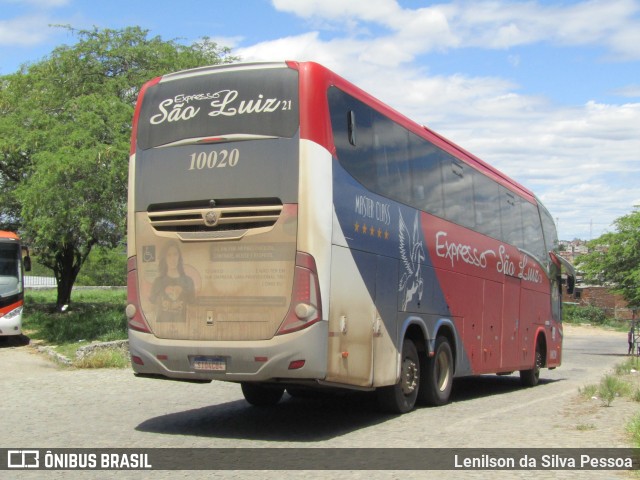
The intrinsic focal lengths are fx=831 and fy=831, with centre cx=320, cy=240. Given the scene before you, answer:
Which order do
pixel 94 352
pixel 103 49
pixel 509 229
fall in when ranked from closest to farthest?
pixel 509 229, pixel 94 352, pixel 103 49

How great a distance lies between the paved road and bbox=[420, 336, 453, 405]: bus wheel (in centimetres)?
22

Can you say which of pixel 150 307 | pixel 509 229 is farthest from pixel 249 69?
pixel 509 229

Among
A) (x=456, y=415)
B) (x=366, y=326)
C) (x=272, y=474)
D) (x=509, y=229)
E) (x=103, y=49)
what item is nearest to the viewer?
(x=272, y=474)

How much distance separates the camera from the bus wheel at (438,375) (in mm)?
12828

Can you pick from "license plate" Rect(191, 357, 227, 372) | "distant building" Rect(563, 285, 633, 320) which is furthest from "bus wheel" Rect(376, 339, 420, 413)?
"distant building" Rect(563, 285, 633, 320)

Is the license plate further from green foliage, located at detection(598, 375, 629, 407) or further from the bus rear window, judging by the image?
green foliage, located at detection(598, 375, 629, 407)

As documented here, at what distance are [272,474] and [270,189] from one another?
129 inches

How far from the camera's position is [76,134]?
22.9m

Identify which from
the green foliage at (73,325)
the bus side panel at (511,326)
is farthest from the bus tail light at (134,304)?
the green foliage at (73,325)

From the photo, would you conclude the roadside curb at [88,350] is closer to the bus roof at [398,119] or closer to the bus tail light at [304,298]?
the bus roof at [398,119]

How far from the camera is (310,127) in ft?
31.0

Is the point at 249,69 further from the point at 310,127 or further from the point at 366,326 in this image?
the point at 366,326

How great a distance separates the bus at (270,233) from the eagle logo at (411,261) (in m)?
0.04

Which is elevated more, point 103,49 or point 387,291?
point 103,49
